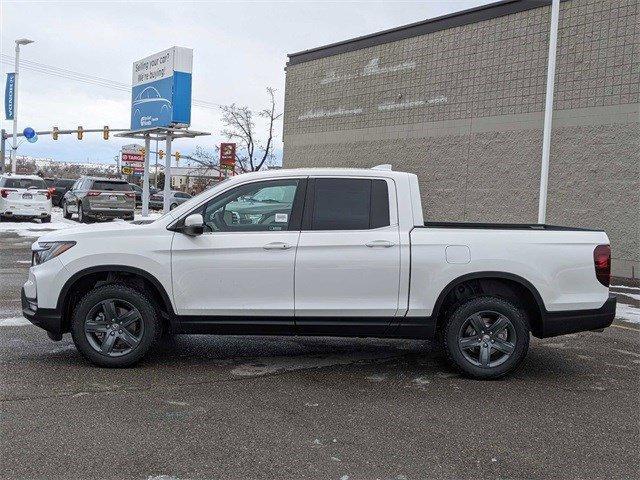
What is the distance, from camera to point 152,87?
20609 millimetres

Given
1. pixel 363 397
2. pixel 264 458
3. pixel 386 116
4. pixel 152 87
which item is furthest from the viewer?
pixel 152 87

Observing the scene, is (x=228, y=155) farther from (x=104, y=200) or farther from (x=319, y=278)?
(x=319, y=278)

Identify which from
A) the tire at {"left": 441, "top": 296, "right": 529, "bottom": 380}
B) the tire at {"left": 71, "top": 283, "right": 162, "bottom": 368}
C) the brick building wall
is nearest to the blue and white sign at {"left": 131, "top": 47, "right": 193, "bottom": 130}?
the brick building wall

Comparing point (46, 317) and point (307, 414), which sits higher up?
point (46, 317)

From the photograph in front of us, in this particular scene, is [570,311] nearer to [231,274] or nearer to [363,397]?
[363,397]

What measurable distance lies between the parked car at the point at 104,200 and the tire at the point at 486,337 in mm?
20037

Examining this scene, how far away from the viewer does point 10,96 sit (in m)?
41.1

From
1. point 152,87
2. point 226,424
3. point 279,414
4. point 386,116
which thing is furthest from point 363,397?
point 152,87

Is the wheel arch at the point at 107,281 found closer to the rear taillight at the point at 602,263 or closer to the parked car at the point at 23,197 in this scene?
the rear taillight at the point at 602,263

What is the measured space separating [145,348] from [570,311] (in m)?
3.76

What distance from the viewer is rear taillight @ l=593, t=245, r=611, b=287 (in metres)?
5.75

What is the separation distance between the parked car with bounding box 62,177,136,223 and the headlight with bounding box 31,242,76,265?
60.9ft

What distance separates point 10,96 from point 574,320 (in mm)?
42595

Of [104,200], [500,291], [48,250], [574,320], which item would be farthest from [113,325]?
[104,200]
